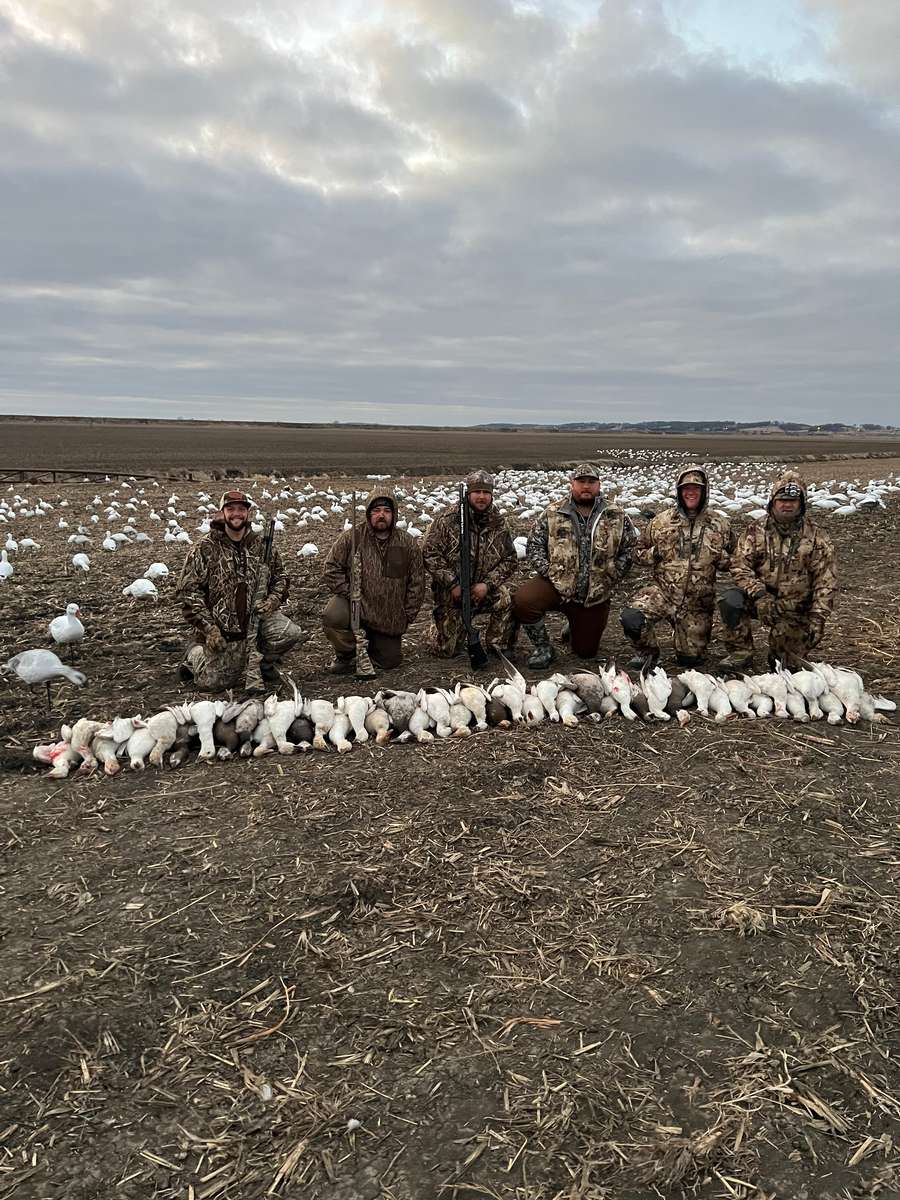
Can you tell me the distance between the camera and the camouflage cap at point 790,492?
621 cm

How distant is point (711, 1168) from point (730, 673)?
4.79 metres

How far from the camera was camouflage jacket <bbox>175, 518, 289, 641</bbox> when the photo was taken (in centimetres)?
625

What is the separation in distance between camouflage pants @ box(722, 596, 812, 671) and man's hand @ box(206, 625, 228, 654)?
423cm

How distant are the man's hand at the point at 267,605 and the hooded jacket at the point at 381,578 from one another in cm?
55

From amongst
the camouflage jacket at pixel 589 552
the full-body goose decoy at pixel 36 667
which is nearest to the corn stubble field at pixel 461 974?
the full-body goose decoy at pixel 36 667

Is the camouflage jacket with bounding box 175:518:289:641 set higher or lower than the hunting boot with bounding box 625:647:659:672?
higher

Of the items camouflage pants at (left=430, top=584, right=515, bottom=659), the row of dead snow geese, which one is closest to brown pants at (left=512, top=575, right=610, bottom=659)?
camouflage pants at (left=430, top=584, right=515, bottom=659)

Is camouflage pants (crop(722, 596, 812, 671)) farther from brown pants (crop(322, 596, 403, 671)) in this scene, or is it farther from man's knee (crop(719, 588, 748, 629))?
brown pants (crop(322, 596, 403, 671))

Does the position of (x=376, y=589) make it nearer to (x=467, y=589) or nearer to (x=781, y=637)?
(x=467, y=589)

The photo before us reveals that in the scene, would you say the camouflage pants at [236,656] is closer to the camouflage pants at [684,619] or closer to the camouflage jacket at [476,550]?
the camouflage jacket at [476,550]

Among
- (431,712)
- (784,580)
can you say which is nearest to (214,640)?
(431,712)

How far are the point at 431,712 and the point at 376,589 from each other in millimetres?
1737

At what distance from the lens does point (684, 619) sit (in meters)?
6.78

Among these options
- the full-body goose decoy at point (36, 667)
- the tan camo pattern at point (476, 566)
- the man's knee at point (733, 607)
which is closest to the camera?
the full-body goose decoy at point (36, 667)
